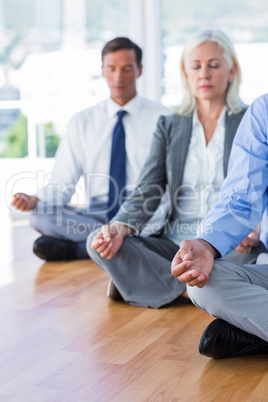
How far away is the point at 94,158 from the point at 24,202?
49 cm

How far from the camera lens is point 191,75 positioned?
108 inches

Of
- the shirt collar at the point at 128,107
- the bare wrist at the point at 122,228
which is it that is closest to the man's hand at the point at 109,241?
the bare wrist at the point at 122,228

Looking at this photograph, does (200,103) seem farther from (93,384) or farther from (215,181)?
(93,384)

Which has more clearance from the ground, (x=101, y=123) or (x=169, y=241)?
(x=101, y=123)

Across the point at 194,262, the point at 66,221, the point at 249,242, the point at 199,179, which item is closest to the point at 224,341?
the point at 194,262

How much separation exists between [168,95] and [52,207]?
2660mm

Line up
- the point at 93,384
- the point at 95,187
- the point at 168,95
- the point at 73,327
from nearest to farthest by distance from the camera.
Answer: the point at 93,384, the point at 73,327, the point at 95,187, the point at 168,95

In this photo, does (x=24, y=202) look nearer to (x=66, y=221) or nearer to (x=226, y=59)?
(x=66, y=221)

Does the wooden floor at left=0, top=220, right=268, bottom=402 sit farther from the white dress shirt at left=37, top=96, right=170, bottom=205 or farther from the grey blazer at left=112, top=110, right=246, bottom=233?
the white dress shirt at left=37, top=96, right=170, bottom=205

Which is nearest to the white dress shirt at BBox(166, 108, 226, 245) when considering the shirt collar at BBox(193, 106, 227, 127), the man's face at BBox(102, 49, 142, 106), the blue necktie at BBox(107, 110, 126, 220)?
the shirt collar at BBox(193, 106, 227, 127)

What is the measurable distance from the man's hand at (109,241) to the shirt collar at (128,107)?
3.93 ft

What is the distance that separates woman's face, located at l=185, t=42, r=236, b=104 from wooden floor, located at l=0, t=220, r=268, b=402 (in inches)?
35.3

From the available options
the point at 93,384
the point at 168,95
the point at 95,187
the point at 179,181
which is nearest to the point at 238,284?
the point at 93,384

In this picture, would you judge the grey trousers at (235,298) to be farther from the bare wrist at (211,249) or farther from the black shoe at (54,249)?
the black shoe at (54,249)
